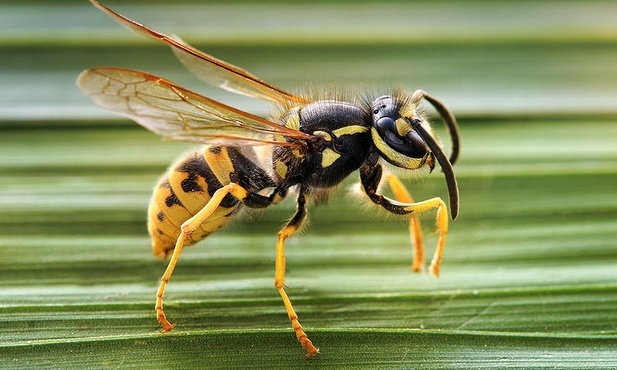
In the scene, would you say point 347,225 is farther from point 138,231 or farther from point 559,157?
point 559,157

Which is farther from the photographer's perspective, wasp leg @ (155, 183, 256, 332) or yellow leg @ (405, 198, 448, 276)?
yellow leg @ (405, 198, 448, 276)

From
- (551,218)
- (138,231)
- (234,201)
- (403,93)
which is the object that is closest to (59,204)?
(138,231)

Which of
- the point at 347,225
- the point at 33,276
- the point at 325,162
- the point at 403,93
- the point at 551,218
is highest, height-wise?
the point at 403,93

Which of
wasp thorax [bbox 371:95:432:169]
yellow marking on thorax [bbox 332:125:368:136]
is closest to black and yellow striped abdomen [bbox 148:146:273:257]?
yellow marking on thorax [bbox 332:125:368:136]

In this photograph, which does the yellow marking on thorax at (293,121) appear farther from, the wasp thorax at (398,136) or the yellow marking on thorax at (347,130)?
the wasp thorax at (398,136)

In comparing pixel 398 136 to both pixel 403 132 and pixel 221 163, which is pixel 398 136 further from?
pixel 221 163

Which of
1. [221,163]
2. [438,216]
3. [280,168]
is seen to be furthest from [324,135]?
[438,216]

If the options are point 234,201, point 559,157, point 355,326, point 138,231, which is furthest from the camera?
point 559,157

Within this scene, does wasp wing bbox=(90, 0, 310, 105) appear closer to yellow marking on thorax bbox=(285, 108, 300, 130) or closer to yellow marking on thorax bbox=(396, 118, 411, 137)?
yellow marking on thorax bbox=(285, 108, 300, 130)
